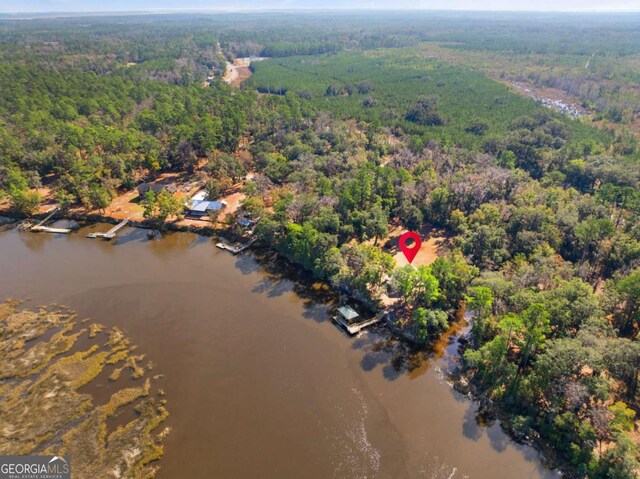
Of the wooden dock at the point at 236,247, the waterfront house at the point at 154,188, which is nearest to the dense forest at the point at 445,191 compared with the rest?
the waterfront house at the point at 154,188

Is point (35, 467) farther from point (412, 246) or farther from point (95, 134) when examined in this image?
point (95, 134)

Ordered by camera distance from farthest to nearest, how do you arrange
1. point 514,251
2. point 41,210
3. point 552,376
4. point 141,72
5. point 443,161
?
point 141,72 < point 443,161 < point 41,210 < point 514,251 < point 552,376

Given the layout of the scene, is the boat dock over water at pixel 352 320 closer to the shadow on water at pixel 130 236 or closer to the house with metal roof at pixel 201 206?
the house with metal roof at pixel 201 206

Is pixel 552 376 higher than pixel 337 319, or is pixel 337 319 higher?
pixel 552 376

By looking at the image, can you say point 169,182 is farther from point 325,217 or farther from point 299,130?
point 325,217

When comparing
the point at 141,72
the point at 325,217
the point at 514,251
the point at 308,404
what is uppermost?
the point at 141,72

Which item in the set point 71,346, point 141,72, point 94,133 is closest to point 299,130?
point 94,133
